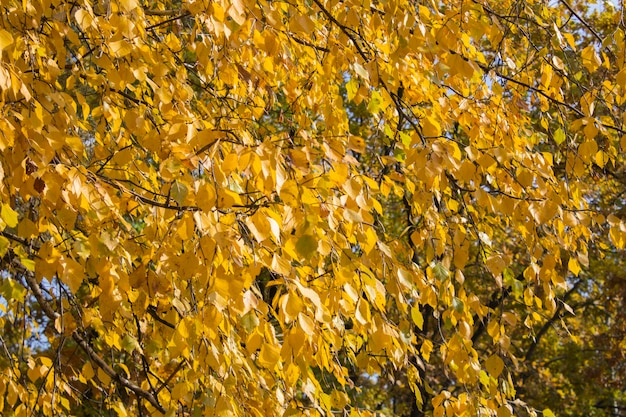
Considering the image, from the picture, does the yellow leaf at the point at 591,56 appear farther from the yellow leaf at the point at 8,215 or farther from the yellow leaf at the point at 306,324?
the yellow leaf at the point at 8,215

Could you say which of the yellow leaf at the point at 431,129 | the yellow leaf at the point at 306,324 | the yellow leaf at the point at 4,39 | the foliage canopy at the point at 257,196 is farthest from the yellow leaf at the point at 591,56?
the yellow leaf at the point at 4,39

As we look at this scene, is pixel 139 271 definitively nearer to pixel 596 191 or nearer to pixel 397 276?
pixel 397 276

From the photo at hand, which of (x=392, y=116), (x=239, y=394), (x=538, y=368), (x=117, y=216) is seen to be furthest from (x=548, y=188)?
(x=538, y=368)

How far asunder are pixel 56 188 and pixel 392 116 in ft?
5.69

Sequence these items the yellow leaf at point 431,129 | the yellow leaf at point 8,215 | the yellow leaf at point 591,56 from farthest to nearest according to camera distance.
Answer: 1. the yellow leaf at point 591,56
2. the yellow leaf at point 431,129
3. the yellow leaf at point 8,215

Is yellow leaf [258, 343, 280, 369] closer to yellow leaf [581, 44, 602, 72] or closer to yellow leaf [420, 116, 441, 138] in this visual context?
yellow leaf [420, 116, 441, 138]

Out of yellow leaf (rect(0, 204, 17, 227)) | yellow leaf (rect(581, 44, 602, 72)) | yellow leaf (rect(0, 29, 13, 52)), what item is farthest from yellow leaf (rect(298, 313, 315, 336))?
yellow leaf (rect(581, 44, 602, 72))

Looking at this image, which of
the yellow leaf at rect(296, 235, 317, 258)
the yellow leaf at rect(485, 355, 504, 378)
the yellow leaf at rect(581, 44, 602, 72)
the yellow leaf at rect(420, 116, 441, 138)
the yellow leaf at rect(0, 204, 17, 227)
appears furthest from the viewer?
the yellow leaf at rect(581, 44, 602, 72)

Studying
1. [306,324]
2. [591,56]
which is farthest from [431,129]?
[306,324]

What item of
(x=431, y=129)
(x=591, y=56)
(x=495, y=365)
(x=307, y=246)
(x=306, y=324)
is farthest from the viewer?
(x=591, y=56)

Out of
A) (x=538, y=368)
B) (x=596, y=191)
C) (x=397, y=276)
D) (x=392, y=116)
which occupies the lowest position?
(x=397, y=276)

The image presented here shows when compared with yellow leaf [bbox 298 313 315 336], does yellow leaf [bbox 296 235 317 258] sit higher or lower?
higher

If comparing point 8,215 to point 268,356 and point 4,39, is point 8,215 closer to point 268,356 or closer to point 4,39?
point 4,39

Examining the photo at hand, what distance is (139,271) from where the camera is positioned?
199 cm
